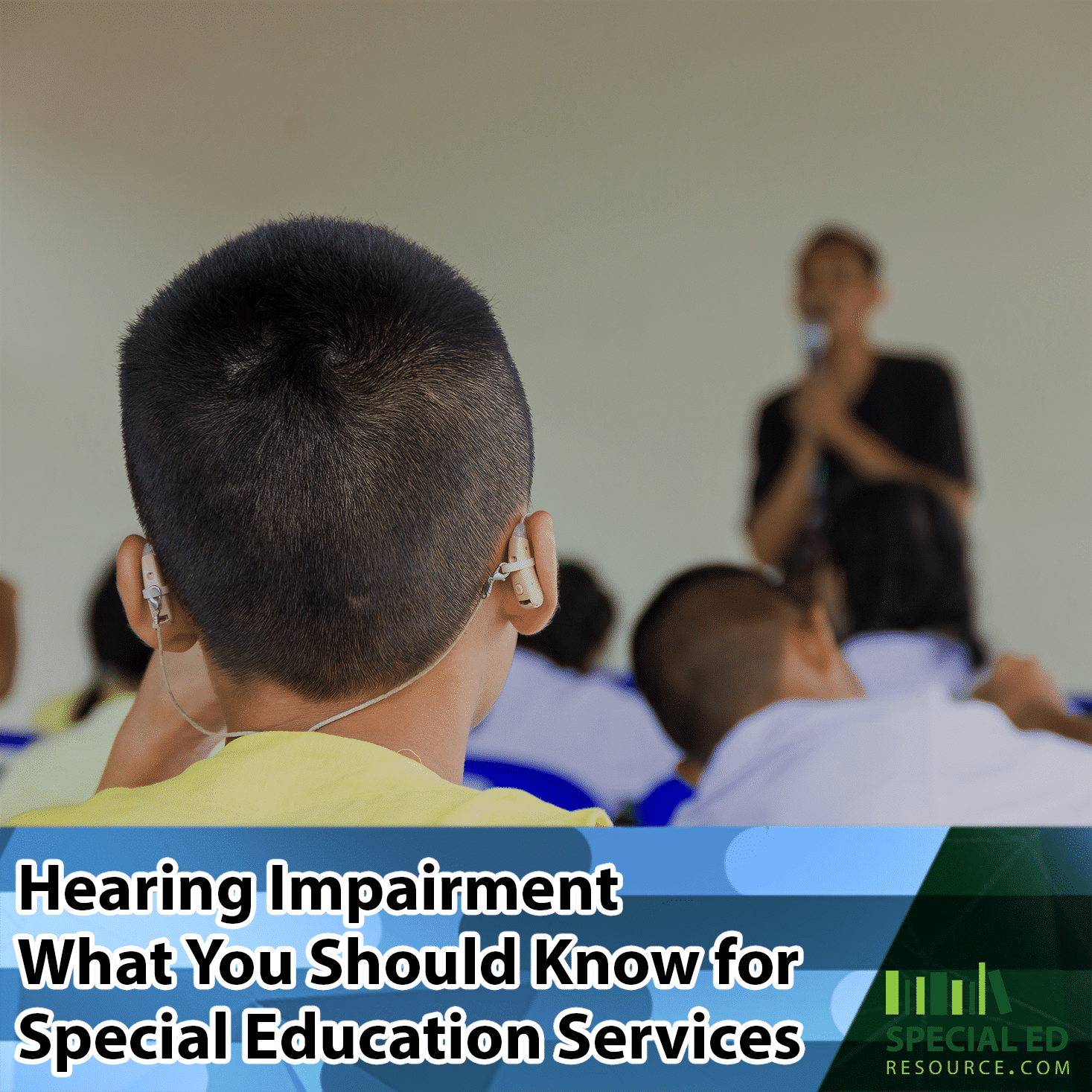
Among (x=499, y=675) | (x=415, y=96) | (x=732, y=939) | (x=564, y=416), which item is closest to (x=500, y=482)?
(x=499, y=675)

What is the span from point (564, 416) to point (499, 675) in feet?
9.39

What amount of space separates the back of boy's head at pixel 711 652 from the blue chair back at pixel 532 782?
0.77ft

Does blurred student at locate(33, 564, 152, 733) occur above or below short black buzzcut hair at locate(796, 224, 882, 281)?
below

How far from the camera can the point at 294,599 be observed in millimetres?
542

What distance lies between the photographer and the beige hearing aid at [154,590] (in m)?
0.57

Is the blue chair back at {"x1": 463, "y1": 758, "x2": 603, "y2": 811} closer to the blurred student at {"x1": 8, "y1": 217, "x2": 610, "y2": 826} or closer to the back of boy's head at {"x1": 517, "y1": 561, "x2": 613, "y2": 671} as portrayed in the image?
the blurred student at {"x1": 8, "y1": 217, "x2": 610, "y2": 826}

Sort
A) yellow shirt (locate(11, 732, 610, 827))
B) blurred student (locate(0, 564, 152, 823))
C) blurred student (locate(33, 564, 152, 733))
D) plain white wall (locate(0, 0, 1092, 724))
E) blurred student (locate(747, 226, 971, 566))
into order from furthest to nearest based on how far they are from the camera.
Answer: plain white wall (locate(0, 0, 1092, 724)) < blurred student (locate(747, 226, 971, 566)) < blurred student (locate(33, 564, 152, 733)) < blurred student (locate(0, 564, 152, 823)) < yellow shirt (locate(11, 732, 610, 827))

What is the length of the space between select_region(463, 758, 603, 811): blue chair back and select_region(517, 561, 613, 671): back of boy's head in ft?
2.66

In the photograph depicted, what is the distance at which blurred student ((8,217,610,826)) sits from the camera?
0.54 meters

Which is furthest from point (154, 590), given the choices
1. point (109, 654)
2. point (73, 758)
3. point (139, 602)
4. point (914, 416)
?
point (914, 416)

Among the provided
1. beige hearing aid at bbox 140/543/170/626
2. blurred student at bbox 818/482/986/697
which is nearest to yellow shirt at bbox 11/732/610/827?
beige hearing aid at bbox 140/543/170/626

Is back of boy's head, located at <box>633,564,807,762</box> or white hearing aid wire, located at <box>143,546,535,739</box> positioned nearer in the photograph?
white hearing aid wire, located at <box>143,546,535,739</box>

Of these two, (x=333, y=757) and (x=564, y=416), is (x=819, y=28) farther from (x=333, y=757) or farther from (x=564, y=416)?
(x=333, y=757)

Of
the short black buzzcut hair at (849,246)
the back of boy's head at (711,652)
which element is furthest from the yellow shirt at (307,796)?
the short black buzzcut hair at (849,246)
